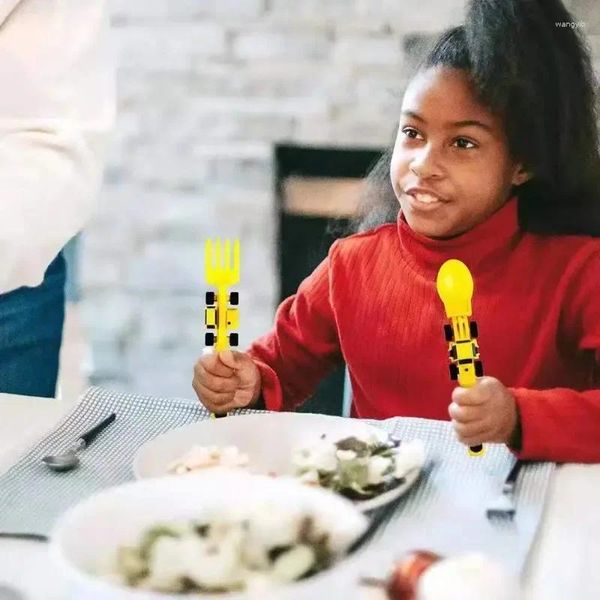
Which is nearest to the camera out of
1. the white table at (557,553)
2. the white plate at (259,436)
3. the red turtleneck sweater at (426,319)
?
the white table at (557,553)

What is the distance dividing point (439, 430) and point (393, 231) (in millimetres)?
392

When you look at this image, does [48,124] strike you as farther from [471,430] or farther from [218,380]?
[471,430]

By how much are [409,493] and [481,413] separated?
0.10 m

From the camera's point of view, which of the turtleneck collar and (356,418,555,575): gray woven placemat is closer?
(356,418,555,575): gray woven placemat

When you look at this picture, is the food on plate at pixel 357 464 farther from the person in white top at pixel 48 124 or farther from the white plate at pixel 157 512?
the person in white top at pixel 48 124

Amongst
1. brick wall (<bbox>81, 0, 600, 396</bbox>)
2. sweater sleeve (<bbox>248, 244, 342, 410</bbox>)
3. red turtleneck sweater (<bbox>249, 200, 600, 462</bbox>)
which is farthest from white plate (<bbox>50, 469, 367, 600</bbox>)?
brick wall (<bbox>81, 0, 600, 396</bbox>)

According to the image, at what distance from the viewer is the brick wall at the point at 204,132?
2.23 meters

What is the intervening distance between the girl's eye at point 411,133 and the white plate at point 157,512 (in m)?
0.61

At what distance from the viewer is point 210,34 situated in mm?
2316

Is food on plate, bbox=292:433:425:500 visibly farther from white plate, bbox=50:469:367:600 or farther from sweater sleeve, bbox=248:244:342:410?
sweater sleeve, bbox=248:244:342:410

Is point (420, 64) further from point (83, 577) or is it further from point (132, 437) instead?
point (83, 577)

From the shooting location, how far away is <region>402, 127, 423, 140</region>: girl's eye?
1.14 meters

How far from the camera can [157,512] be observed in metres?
0.63

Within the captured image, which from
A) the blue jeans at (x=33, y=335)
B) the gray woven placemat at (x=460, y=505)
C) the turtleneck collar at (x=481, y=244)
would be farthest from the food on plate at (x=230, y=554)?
the blue jeans at (x=33, y=335)
